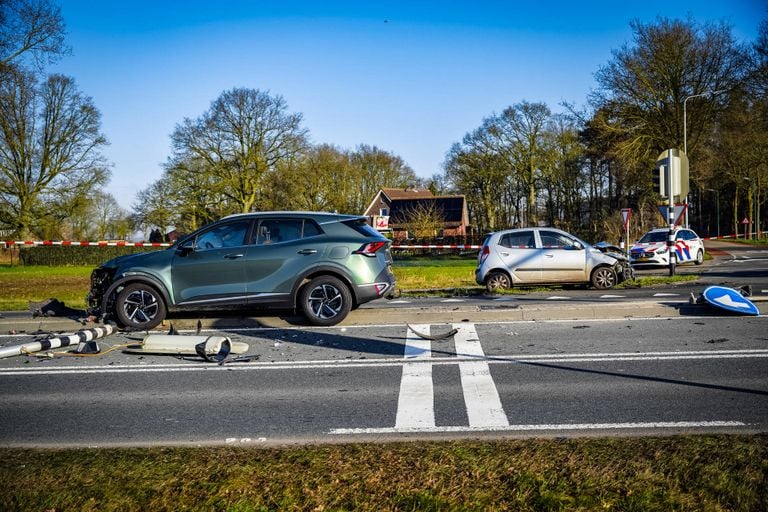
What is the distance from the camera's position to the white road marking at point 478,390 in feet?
17.1

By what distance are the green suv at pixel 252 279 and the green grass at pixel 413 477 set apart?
18.1 ft

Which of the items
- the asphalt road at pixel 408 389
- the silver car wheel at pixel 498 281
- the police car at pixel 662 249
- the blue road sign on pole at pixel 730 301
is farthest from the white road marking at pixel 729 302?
the police car at pixel 662 249

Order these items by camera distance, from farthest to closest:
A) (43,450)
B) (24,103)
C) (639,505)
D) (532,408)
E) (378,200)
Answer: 1. (378,200)
2. (24,103)
3. (532,408)
4. (43,450)
5. (639,505)

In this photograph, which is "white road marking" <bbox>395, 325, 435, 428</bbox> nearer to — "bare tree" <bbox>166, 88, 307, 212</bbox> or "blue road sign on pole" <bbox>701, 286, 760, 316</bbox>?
"blue road sign on pole" <bbox>701, 286, 760, 316</bbox>

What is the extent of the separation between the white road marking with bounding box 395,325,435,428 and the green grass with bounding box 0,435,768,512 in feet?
2.60

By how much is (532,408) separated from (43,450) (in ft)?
12.0

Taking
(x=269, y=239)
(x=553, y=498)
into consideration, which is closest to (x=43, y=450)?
(x=553, y=498)

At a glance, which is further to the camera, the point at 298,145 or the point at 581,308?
the point at 298,145

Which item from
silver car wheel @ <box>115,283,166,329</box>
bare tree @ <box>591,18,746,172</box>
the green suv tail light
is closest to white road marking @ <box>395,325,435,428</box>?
the green suv tail light

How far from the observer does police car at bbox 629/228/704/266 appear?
88.1ft

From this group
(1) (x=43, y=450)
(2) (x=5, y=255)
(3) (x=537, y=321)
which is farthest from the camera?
(2) (x=5, y=255)

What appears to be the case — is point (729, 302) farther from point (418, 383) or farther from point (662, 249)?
point (662, 249)

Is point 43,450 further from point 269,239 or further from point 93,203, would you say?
point 93,203

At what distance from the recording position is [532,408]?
18.0 ft
